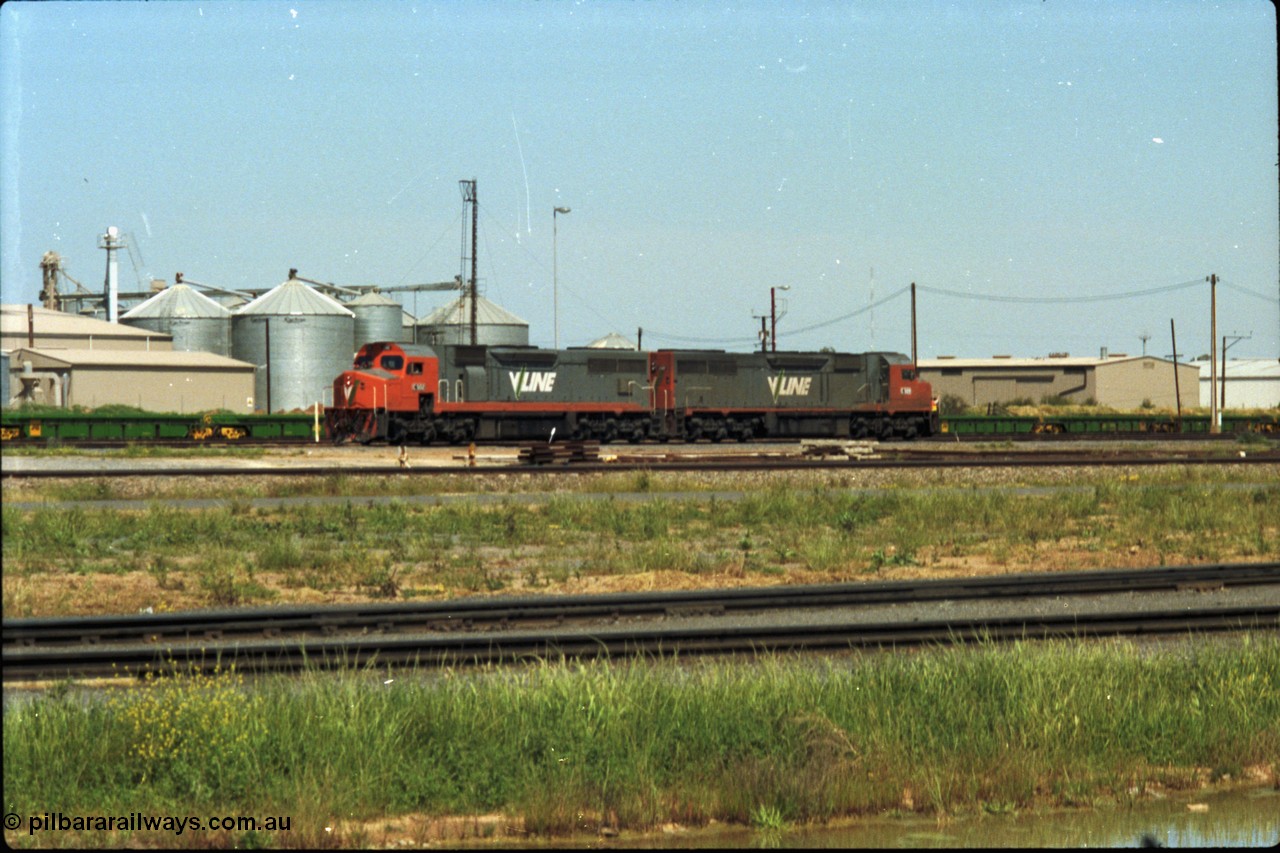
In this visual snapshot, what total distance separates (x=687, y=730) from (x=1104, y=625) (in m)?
6.46

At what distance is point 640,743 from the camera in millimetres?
8359

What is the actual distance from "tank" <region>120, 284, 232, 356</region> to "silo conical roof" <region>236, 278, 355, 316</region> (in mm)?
3666

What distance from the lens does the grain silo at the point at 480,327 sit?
268 ft

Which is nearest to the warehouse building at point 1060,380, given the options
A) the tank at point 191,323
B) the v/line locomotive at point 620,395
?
the v/line locomotive at point 620,395

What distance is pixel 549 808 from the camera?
7.48 metres

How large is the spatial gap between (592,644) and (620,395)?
33.5 m

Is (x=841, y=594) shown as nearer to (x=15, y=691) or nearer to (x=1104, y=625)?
(x=1104, y=625)

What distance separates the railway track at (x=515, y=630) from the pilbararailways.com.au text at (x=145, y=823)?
2.80 meters

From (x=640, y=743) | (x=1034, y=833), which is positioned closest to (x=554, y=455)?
(x=640, y=743)

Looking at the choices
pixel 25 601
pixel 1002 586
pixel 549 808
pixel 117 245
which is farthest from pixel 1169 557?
pixel 117 245

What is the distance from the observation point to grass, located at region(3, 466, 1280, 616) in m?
16.5

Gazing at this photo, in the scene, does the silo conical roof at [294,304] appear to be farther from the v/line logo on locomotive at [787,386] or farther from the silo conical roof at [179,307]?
the v/line logo on locomotive at [787,386]

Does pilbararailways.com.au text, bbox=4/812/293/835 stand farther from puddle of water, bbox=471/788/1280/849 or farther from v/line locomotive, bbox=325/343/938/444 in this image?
v/line locomotive, bbox=325/343/938/444

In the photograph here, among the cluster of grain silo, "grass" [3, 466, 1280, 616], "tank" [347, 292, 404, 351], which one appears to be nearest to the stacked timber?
"grass" [3, 466, 1280, 616]
